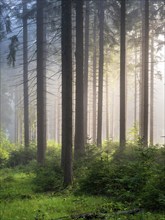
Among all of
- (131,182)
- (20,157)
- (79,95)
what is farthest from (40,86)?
(131,182)

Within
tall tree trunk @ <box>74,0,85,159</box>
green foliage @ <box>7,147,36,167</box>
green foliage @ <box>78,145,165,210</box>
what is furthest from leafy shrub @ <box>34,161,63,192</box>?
green foliage @ <box>7,147,36,167</box>

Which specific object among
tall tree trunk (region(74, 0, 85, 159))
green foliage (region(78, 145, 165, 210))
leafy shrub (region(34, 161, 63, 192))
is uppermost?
tall tree trunk (region(74, 0, 85, 159))

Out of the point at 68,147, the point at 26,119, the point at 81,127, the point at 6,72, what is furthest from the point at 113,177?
the point at 6,72

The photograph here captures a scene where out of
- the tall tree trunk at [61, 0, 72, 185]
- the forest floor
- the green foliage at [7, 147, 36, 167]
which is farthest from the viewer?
the green foliage at [7, 147, 36, 167]

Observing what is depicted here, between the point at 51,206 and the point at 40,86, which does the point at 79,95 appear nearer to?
the point at 40,86

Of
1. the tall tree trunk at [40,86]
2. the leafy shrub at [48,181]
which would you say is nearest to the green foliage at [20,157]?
the tall tree trunk at [40,86]

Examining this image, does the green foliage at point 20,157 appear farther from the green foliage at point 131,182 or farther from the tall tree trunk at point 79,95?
the green foliage at point 131,182

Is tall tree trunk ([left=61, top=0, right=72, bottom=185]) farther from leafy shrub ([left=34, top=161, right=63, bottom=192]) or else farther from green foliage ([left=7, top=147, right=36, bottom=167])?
green foliage ([left=7, top=147, right=36, bottom=167])

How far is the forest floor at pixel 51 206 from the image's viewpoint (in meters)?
8.32

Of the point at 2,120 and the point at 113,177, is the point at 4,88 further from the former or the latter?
the point at 113,177

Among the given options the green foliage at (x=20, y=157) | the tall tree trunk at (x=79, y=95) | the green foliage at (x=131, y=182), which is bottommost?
the green foliage at (x=20, y=157)

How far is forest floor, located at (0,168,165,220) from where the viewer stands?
8320 millimetres

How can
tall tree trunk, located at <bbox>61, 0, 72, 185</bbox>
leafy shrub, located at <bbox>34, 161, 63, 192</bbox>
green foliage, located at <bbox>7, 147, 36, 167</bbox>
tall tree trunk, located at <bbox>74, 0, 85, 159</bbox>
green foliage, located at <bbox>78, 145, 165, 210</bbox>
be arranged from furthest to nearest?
green foliage, located at <bbox>7, 147, 36, 167</bbox>
tall tree trunk, located at <bbox>74, 0, 85, 159</bbox>
leafy shrub, located at <bbox>34, 161, 63, 192</bbox>
tall tree trunk, located at <bbox>61, 0, 72, 185</bbox>
green foliage, located at <bbox>78, 145, 165, 210</bbox>

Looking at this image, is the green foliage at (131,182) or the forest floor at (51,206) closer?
the forest floor at (51,206)
